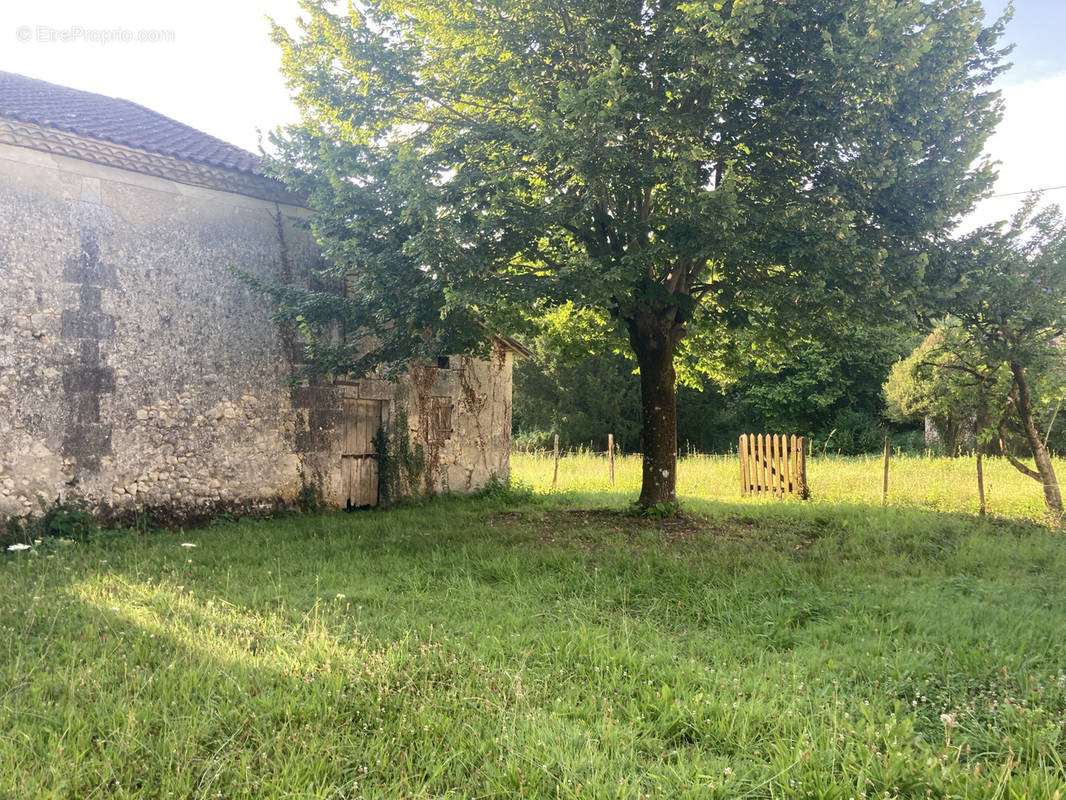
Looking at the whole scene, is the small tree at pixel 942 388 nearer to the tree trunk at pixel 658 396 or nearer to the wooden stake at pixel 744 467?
the wooden stake at pixel 744 467

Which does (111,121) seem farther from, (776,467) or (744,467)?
(776,467)

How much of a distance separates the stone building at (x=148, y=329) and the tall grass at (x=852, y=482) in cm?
611

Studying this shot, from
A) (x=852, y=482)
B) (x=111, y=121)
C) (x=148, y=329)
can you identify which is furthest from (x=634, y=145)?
(x=852, y=482)

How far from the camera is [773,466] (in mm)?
14039

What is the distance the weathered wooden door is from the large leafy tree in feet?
8.64

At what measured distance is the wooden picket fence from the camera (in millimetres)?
13656

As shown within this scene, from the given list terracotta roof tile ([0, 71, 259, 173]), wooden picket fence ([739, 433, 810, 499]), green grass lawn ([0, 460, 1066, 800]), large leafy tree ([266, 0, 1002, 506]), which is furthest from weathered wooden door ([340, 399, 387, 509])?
wooden picket fence ([739, 433, 810, 499])

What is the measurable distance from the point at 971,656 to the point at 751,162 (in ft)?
20.6

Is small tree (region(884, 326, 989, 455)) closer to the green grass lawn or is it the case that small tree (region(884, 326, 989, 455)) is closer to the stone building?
the green grass lawn

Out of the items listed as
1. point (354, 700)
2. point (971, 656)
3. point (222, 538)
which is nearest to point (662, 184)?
point (971, 656)

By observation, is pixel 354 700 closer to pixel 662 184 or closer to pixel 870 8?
pixel 662 184

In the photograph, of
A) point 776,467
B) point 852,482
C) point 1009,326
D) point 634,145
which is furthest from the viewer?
Answer: point 852,482

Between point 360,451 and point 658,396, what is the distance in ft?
17.3

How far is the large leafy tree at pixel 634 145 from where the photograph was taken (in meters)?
7.25
